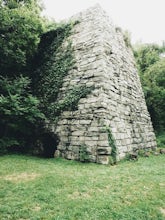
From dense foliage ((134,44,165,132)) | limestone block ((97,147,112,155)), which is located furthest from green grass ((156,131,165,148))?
limestone block ((97,147,112,155))

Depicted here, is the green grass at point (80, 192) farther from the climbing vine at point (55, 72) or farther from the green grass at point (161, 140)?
the green grass at point (161, 140)

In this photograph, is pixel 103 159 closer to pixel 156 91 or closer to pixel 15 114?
pixel 15 114

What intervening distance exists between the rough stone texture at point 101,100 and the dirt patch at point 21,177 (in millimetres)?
1796

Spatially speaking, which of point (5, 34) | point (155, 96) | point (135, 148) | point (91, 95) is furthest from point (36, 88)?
point (155, 96)

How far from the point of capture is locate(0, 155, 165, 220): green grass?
2926 millimetres

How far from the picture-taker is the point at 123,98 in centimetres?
746

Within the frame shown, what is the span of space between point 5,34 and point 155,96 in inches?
404

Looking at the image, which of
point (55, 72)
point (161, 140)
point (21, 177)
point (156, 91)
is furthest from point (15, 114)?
point (156, 91)

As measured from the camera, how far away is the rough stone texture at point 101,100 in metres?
6.13

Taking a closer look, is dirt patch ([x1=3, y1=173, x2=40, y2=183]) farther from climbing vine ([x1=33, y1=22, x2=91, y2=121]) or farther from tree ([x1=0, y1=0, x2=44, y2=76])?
tree ([x1=0, y1=0, x2=44, y2=76])

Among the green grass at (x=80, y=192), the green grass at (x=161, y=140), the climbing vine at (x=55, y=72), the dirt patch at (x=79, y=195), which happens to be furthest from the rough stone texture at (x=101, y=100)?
the green grass at (x=161, y=140)

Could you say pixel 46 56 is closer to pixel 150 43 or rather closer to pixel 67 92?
pixel 67 92

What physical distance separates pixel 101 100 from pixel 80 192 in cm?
318

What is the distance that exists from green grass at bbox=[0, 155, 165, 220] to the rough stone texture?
0.89m
